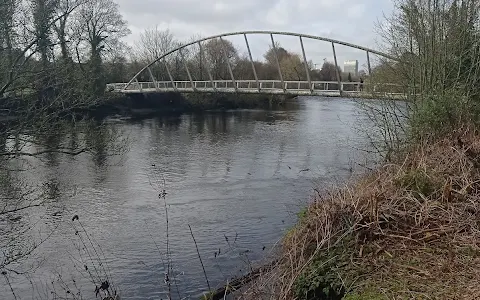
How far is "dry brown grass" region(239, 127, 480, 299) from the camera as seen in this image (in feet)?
17.3

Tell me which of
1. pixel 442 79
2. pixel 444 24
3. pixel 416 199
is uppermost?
pixel 444 24

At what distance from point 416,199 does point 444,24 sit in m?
8.71

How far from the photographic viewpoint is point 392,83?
15055mm

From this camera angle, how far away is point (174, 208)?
560 inches

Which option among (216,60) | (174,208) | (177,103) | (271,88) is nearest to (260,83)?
(271,88)

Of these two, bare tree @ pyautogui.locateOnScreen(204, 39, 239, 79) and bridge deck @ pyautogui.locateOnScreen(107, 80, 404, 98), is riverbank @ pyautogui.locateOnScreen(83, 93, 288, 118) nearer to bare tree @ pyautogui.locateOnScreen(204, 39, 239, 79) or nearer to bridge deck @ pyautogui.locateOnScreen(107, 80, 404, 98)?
bridge deck @ pyautogui.locateOnScreen(107, 80, 404, 98)

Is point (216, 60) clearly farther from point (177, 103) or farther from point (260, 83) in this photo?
point (260, 83)

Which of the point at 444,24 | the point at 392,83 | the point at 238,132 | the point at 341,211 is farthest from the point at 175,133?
the point at 341,211

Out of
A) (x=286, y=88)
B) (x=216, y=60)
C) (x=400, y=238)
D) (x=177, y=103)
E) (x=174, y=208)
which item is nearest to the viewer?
(x=400, y=238)

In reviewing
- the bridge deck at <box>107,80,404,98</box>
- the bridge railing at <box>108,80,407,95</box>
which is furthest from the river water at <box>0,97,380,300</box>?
the bridge deck at <box>107,80,404,98</box>

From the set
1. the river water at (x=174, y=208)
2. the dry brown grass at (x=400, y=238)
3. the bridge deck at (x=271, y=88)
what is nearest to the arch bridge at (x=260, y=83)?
the bridge deck at (x=271, y=88)

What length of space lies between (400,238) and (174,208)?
8.94 meters

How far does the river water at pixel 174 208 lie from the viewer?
9781 mm

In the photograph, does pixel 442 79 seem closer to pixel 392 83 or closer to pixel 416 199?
pixel 392 83
